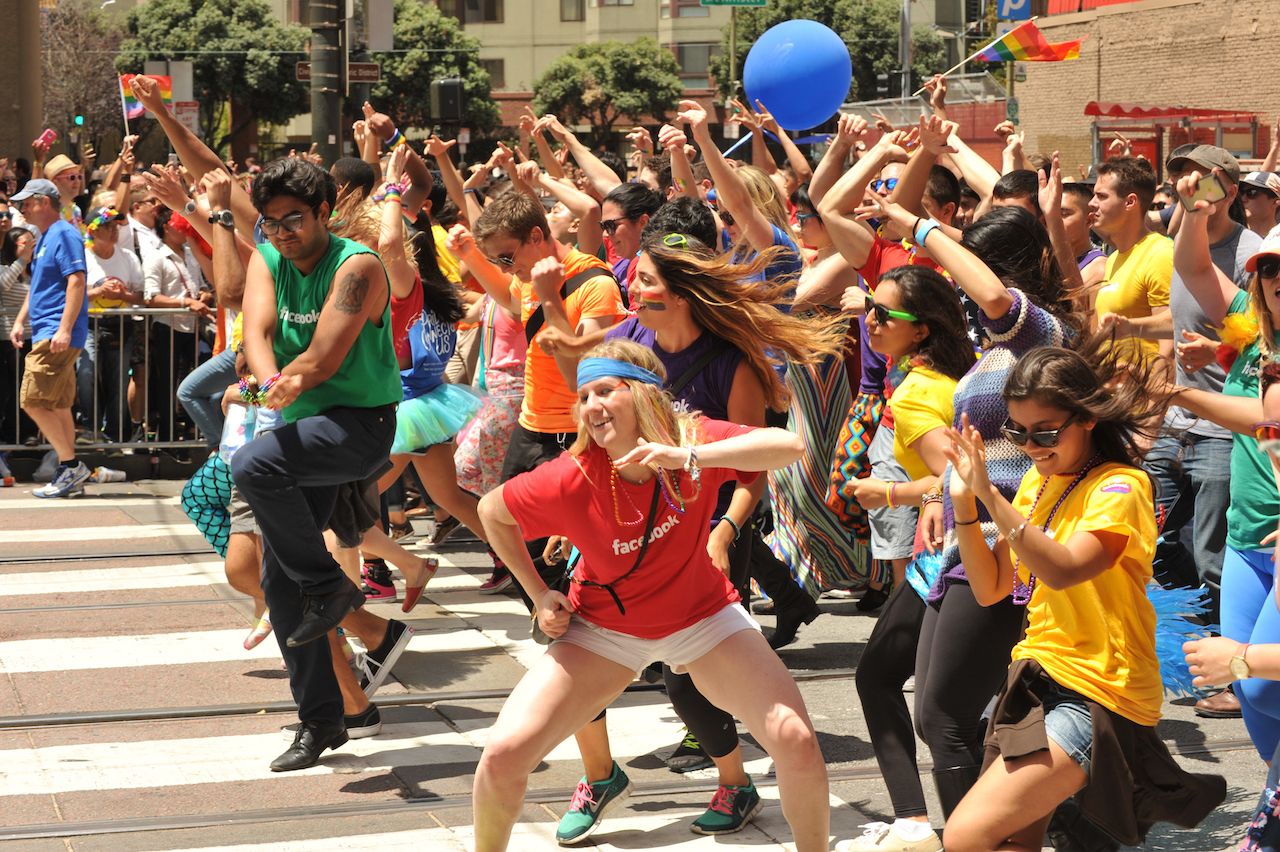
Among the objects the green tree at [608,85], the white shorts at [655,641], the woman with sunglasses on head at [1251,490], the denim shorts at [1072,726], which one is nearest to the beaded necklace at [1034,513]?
the denim shorts at [1072,726]

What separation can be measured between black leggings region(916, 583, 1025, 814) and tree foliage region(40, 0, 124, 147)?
5539 cm

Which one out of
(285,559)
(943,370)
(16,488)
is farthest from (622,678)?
(16,488)

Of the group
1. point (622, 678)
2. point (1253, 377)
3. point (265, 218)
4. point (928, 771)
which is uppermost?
point (265, 218)

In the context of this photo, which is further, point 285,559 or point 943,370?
point 285,559

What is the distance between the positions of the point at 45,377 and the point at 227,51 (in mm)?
52361

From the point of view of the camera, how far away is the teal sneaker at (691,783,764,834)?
17.6ft

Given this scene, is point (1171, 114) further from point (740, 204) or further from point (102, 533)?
point (740, 204)

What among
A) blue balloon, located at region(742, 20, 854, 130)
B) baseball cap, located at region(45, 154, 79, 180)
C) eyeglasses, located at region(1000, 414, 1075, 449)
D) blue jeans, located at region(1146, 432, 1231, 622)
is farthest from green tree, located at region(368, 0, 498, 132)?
eyeglasses, located at region(1000, 414, 1075, 449)

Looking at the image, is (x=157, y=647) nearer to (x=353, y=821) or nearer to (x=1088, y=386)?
(x=353, y=821)

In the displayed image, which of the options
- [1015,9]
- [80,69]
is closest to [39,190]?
[1015,9]

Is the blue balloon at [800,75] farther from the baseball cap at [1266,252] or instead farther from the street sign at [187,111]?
the street sign at [187,111]

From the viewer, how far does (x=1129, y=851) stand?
16.9 feet

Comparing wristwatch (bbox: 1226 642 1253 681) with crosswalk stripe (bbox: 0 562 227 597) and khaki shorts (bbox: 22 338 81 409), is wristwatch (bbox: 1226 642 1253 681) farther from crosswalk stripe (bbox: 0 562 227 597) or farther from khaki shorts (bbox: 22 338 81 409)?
khaki shorts (bbox: 22 338 81 409)

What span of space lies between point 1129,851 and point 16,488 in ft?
30.5
